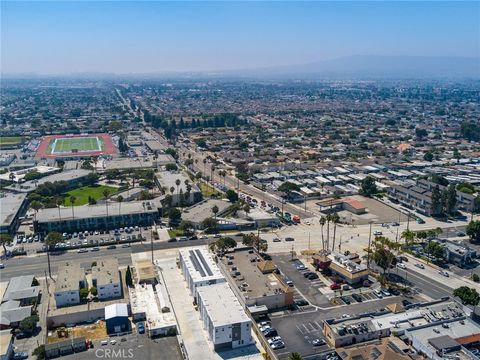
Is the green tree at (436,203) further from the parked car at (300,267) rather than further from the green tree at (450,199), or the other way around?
the parked car at (300,267)

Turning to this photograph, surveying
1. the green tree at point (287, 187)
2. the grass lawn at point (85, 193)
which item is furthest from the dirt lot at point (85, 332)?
the green tree at point (287, 187)

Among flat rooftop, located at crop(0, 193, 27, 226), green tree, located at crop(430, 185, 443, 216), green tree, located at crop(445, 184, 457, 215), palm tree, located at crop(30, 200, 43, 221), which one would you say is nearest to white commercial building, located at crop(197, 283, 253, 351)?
flat rooftop, located at crop(0, 193, 27, 226)

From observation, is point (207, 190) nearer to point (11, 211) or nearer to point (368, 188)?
point (368, 188)

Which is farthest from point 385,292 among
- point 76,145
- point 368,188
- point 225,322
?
point 76,145

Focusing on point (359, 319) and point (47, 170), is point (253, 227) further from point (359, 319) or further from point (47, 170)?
point (47, 170)

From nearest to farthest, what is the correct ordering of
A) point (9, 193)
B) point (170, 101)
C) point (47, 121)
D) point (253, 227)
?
point (253, 227) → point (9, 193) → point (47, 121) → point (170, 101)

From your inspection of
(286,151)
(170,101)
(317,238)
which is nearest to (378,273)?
(317,238)
